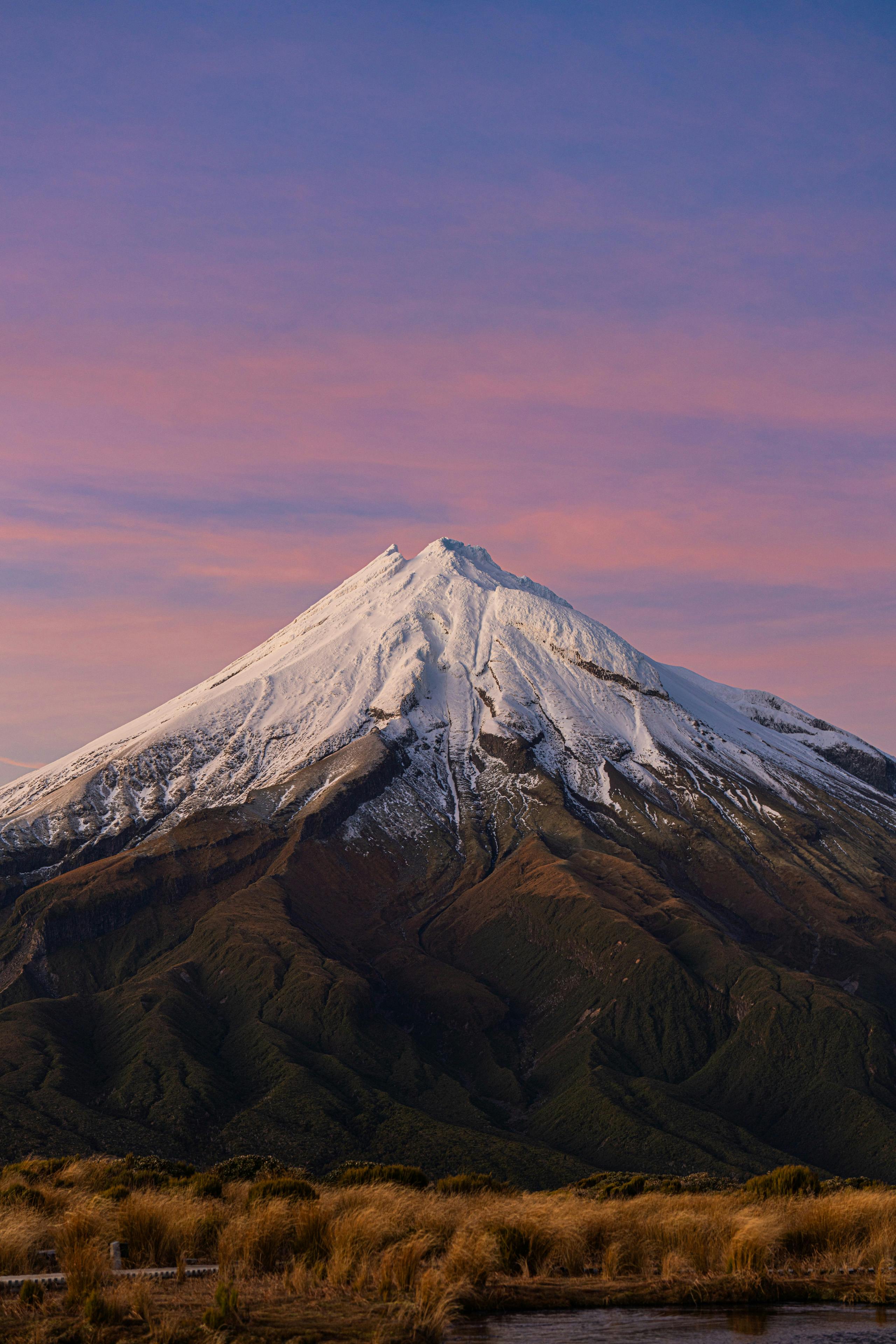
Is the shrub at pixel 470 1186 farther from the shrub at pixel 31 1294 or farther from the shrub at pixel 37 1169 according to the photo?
the shrub at pixel 31 1294

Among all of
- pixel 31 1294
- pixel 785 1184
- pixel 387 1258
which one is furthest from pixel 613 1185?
pixel 31 1294

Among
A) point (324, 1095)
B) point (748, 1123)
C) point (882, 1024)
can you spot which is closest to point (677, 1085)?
point (748, 1123)

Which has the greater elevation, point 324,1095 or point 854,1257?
point 854,1257

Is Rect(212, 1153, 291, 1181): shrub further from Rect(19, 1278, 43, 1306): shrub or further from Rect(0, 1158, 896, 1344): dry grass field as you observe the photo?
Rect(19, 1278, 43, 1306): shrub

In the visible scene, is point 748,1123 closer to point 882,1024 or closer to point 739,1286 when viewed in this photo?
point 882,1024

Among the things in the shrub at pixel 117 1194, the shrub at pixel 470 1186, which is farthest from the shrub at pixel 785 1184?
the shrub at pixel 117 1194

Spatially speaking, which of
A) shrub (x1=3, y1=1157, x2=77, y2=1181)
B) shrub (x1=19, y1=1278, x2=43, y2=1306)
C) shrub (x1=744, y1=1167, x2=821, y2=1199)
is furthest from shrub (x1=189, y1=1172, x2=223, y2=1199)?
shrub (x1=744, y1=1167, x2=821, y2=1199)

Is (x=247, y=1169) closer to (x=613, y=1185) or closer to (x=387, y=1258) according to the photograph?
(x=613, y=1185)
